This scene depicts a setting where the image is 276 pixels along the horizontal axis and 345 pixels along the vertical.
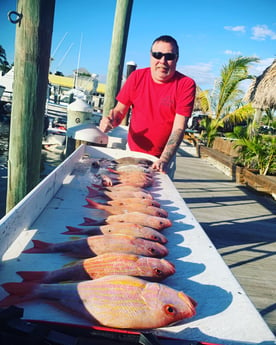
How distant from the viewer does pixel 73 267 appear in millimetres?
1345

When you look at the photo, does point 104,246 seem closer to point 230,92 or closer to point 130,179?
point 130,179

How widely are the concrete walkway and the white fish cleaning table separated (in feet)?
6.54

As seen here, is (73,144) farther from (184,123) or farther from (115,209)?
(115,209)

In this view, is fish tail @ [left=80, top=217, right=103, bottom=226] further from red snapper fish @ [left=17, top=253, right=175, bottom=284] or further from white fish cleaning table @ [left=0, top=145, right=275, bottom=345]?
red snapper fish @ [left=17, top=253, right=175, bottom=284]

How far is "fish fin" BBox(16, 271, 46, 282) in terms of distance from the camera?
1.25 m

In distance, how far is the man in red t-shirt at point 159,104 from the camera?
3387mm

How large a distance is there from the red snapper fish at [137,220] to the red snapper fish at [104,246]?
0.29 meters

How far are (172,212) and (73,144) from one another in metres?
2.91

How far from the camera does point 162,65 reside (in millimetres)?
3414

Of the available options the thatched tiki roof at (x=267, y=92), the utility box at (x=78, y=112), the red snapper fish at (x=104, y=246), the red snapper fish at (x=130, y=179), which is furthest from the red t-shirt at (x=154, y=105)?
the thatched tiki roof at (x=267, y=92)

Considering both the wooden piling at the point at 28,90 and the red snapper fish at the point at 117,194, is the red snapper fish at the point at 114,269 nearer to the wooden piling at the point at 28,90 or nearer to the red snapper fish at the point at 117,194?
the red snapper fish at the point at 117,194

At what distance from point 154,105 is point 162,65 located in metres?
0.48

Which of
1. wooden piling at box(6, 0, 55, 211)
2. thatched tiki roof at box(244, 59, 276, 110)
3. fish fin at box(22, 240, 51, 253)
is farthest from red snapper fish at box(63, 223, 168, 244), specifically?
thatched tiki roof at box(244, 59, 276, 110)

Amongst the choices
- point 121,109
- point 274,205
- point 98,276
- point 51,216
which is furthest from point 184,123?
point 274,205
